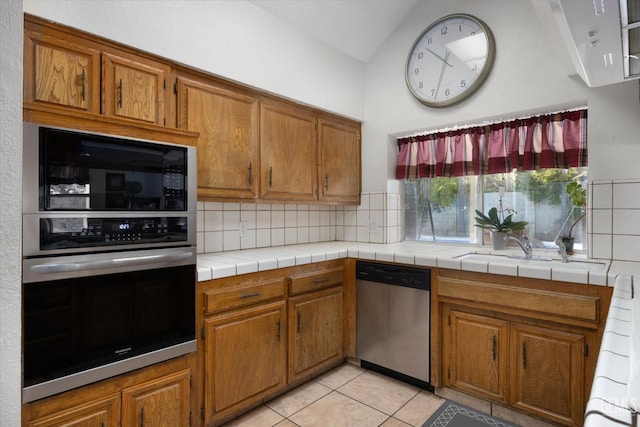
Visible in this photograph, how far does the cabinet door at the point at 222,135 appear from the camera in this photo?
2086mm

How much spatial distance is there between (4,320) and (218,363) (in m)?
1.00

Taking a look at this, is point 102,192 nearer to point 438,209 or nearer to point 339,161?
point 339,161

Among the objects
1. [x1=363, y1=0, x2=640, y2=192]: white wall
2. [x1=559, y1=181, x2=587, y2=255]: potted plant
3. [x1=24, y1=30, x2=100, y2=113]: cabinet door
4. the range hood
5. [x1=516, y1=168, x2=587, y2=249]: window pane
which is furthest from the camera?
[x1=516, y1=168, x2=587, y2=249]: window pane

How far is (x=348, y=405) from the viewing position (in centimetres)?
220

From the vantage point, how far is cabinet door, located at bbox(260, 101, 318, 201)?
8.20 feet

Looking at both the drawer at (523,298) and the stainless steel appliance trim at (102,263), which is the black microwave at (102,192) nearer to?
the stainless steel appliance trim at (102,263)

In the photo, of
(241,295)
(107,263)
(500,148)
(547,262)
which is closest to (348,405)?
(241,295)

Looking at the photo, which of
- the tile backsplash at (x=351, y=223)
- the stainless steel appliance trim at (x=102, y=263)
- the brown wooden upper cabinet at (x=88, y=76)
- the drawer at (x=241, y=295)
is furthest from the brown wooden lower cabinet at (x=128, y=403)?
the brown wooden upper cabinet at (x=88, y=76)

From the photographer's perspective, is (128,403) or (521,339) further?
(521,339)

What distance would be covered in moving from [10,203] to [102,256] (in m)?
0.37

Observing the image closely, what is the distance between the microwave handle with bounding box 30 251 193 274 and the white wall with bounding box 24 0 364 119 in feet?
3.60

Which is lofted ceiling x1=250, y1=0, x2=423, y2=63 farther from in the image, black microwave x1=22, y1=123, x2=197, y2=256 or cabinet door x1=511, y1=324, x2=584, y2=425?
cabinet door x1=511, y1=324, x2=584, y2=425

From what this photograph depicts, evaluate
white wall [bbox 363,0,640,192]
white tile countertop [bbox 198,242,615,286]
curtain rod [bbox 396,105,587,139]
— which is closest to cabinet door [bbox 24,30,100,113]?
white tile countertop [bbox 198,242,615,286]

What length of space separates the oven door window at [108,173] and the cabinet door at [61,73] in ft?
1.14
